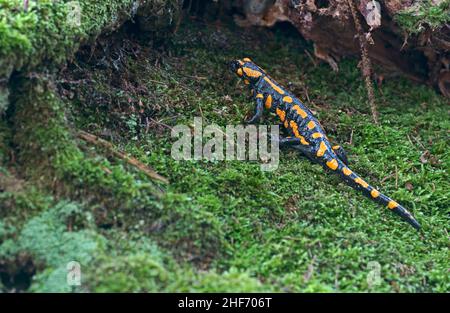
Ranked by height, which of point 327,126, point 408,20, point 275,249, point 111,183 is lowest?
point 275,249

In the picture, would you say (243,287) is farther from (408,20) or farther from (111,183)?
(408,20)

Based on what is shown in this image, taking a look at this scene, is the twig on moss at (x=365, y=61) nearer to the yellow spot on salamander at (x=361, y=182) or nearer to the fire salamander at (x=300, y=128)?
the fire salamander at (x=300, y=128)

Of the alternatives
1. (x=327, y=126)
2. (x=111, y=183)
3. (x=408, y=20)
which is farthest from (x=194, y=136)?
(x=408, y=20)

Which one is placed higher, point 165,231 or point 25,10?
point 25,10

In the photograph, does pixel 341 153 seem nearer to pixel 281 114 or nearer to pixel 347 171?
pixel 347 171

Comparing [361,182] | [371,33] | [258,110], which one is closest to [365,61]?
[371,33]

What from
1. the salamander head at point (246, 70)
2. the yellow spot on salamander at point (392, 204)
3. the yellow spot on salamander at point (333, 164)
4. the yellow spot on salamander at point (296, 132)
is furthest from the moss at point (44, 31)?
the yellow spot on salamander at point (392, 204)
